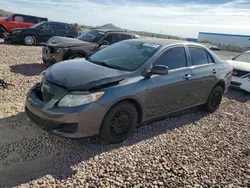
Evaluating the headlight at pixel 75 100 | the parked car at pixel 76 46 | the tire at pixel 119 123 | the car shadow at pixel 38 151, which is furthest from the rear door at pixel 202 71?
the parked car at pixel 76 46

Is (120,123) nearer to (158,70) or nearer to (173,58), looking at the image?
(158,70)

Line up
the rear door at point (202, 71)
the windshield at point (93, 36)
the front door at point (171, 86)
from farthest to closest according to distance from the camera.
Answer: the windshield at point (93, 36)
the rear door at point (202, 71)
the front door at point (171, 86)

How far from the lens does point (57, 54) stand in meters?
7.26

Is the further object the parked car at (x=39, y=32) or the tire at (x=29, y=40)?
the tire at (x=29, y=40)

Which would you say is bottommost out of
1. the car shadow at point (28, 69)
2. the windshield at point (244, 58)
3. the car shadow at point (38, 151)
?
the car shadow at point (38, 151)

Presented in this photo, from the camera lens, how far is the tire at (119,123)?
3.32 m

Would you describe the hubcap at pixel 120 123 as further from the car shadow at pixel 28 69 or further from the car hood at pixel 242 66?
the car hood at pixel 242 66

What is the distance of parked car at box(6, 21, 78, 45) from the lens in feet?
40.7

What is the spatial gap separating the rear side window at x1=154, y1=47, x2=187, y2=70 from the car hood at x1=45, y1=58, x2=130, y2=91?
2.76ft

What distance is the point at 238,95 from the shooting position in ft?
23.7

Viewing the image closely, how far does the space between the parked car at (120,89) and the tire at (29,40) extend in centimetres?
997

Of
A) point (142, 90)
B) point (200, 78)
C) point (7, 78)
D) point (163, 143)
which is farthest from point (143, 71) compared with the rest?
point (7, 78)

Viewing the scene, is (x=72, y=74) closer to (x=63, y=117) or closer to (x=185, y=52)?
(x=63, y=117)

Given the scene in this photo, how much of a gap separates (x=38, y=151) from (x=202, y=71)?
3466 mm
